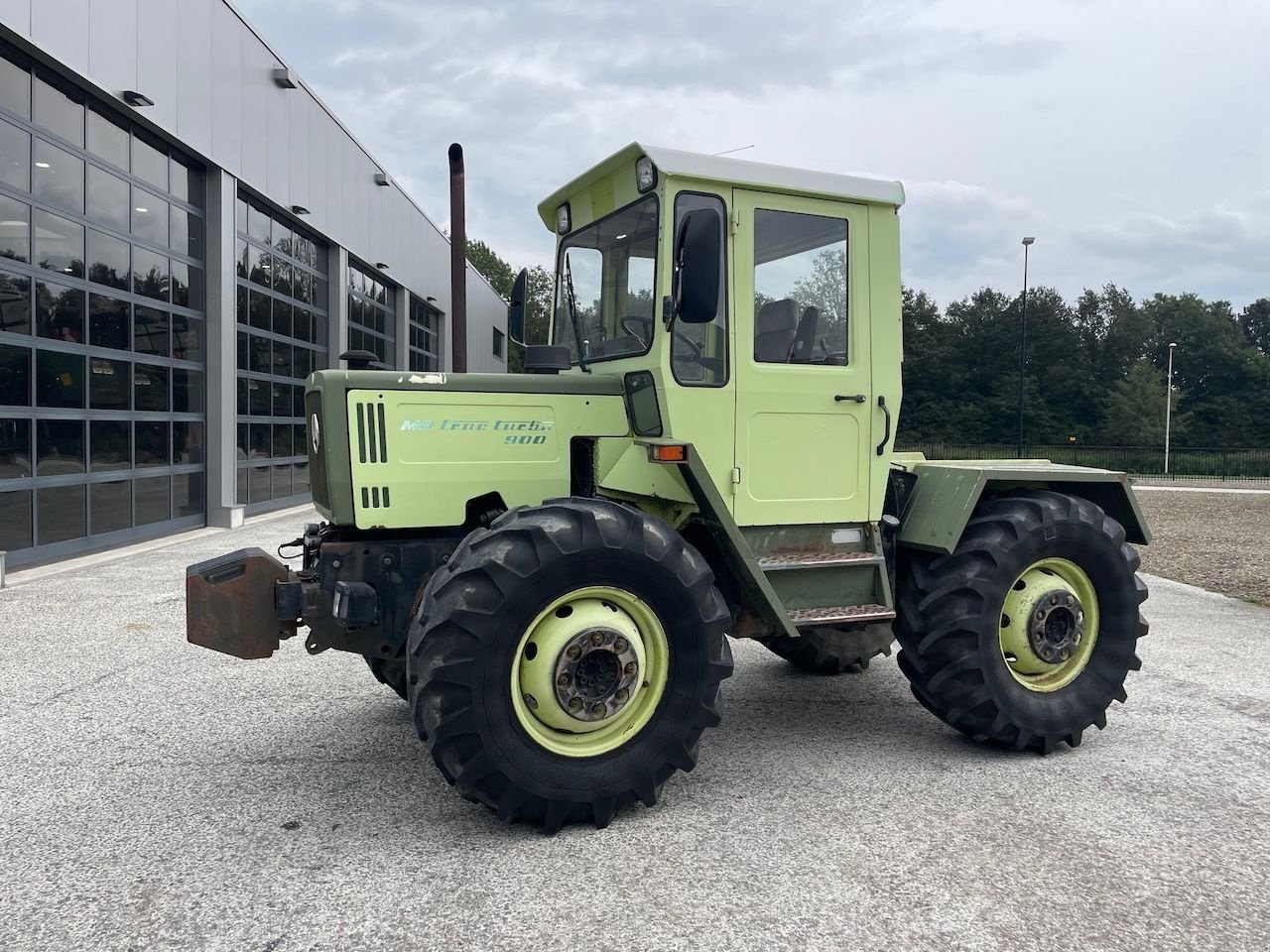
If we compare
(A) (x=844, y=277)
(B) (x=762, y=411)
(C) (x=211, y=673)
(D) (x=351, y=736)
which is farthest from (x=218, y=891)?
(A) (x=844, y=277)

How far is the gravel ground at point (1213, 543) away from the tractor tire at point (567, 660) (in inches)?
203

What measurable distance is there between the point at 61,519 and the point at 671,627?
9.12m

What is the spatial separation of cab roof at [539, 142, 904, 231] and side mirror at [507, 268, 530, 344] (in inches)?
21.2

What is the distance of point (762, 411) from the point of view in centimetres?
401

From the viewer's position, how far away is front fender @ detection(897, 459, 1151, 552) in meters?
4.34

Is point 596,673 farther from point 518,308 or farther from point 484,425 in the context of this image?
point 518,308

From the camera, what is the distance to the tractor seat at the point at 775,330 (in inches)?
159

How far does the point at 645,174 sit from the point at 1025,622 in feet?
8.78

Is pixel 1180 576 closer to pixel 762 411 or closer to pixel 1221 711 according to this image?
pixel 1221 711

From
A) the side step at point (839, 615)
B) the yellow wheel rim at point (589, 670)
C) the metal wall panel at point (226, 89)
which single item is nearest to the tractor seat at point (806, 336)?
the side step at point (839, 615)

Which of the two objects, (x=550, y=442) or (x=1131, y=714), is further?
(x=1131, y=714)

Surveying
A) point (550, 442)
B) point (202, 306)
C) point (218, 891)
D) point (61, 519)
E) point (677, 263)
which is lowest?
point (218, 891)

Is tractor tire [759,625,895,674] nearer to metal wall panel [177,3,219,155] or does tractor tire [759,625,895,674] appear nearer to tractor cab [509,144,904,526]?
tractor cab [509,144,904,526]

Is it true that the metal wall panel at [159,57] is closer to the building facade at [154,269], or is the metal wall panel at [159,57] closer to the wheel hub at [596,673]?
the building facade at [154,269]
